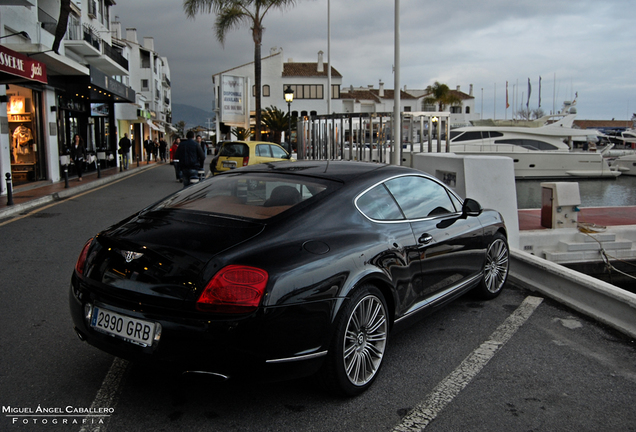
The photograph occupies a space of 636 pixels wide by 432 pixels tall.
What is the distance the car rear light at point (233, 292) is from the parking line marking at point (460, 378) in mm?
1117

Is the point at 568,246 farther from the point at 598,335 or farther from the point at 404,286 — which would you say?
the point at 404,286

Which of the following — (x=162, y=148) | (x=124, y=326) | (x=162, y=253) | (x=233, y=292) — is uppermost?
(x=162, y=148)

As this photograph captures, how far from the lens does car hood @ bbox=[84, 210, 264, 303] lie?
2.84 m

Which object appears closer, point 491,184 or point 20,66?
point 491,184

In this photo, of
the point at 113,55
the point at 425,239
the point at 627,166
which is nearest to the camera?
the point at 425,239

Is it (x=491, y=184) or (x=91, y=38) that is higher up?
(x=91, y=38)

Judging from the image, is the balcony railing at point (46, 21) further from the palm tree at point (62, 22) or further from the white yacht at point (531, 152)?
the white yacht at point (531, 152)

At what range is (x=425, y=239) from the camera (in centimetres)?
403

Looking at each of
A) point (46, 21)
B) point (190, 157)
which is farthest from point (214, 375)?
point (46, 21)

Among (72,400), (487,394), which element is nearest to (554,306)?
(487,394)

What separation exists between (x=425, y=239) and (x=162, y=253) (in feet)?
6.71

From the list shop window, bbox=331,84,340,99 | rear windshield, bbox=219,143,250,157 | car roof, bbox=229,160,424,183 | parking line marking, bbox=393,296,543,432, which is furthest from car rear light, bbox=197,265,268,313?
shop window, bbox=331,84,340,99

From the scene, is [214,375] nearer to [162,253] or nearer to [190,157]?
[162,253]

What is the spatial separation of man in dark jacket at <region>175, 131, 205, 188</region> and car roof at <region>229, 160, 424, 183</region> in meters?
10.6
